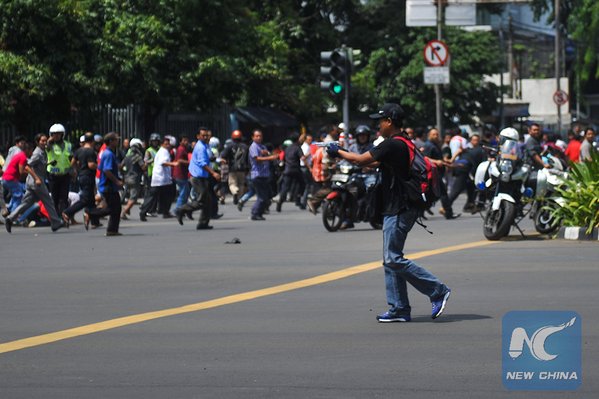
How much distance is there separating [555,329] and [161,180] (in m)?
18.2

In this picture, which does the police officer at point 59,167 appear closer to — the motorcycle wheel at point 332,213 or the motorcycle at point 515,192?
the motorcycle wheel at point 332,213

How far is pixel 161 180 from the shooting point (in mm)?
26750

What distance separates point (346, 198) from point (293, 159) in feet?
27.2

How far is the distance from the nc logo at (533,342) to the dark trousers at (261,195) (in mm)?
16845

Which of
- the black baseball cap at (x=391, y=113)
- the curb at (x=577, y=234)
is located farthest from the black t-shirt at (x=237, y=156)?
the black baseball cap at (x=391, y=113)

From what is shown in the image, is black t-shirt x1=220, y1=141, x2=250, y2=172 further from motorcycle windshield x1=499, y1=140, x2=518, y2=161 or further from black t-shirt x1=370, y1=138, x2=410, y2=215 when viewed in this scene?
black t-shirt x1=370, y1=138, x2=410, y2=215

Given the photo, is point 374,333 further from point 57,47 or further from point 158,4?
point 158,4

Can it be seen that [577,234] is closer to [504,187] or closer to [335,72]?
[504,187]

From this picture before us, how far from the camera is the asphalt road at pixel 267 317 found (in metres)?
8.19

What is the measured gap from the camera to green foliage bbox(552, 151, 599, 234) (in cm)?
1869

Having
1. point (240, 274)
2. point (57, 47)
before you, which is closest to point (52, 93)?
point (57, 47)

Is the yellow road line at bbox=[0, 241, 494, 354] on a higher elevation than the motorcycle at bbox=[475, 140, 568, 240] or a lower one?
lower

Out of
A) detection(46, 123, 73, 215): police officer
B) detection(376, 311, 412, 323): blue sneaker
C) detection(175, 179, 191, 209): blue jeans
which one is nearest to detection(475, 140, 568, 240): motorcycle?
detection(175, 179, 191, 209): blue jeans

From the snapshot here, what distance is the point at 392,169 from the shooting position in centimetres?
1086
